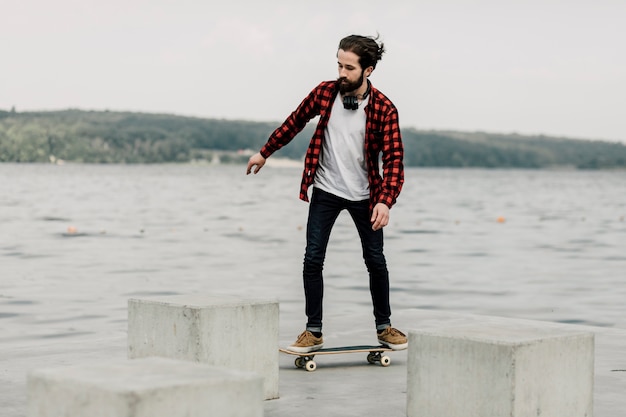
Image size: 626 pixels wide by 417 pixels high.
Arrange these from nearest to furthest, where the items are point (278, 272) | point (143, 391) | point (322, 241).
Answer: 1. point (143, 391)
2. point (322, 241)
3. point (278, 272)

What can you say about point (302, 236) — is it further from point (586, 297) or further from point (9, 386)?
point (9, 386)

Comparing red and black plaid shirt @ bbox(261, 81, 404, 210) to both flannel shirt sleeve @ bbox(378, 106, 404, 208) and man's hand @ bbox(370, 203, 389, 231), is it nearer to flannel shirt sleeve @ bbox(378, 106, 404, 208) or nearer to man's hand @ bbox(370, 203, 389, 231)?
flannel shirt sleeve @ bbox(378, 106, 404, 208)

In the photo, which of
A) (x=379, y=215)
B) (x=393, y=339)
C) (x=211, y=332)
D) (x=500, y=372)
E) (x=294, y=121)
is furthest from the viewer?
(x=393, y=339)

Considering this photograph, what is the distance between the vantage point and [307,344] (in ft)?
26.2

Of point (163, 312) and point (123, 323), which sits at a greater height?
point (163, 312)

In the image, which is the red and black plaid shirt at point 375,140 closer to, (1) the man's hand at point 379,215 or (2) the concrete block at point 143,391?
(1) the man's hand at point 379,215

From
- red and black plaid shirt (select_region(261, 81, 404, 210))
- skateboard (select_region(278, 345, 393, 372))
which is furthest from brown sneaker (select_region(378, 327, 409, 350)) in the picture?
red and black plaid shirt (select_region(261, 81, 404, 210))

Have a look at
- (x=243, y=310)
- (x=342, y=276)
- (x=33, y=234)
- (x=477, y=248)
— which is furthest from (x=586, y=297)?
(x=33, y=234)

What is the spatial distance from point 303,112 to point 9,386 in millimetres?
2588


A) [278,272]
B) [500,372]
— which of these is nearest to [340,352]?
[500,372]

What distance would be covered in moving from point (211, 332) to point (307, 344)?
1.61 metres

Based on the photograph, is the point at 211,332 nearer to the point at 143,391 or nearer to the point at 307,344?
the point at 307,344

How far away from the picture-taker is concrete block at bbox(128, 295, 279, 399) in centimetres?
646

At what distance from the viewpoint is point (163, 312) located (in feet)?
21.9
